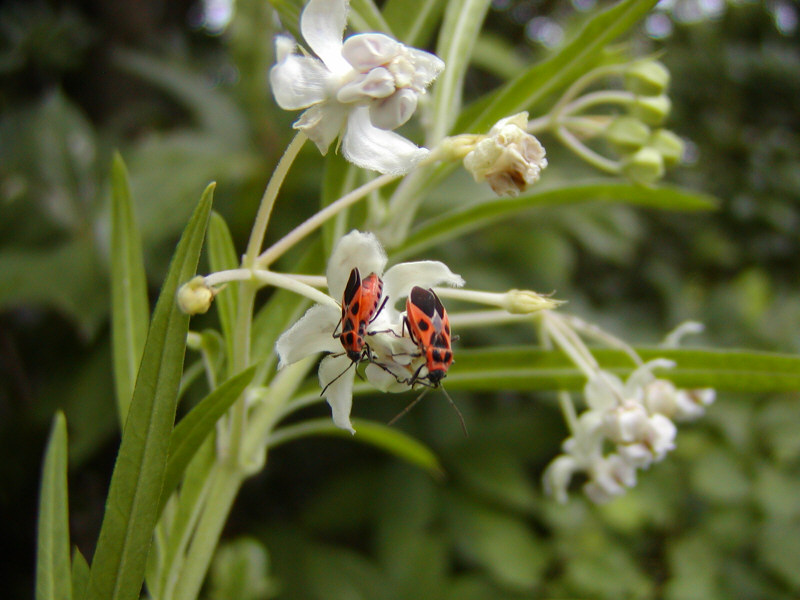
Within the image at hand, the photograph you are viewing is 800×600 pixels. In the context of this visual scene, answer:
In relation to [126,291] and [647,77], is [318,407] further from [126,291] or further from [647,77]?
Result: [647,77]

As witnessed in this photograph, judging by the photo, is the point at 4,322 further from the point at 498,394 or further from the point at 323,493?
the point at 498,394

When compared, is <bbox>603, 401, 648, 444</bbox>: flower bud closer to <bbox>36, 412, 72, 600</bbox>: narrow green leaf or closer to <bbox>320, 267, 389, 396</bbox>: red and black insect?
<bbox>320, 267, 389, 396</bbox>: red and black insect

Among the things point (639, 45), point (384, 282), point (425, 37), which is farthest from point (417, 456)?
point (639, 45)

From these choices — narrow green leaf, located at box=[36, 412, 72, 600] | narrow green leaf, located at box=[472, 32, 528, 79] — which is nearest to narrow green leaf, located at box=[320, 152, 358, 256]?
narrow green leaf, located at box=[36, 412, 72, 600]

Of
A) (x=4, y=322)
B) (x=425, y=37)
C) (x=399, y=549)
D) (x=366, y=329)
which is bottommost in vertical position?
(x=399, y=549)

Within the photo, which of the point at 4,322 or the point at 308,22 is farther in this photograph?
the point at 4,322

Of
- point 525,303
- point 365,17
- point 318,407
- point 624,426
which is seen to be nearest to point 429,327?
point 525,303
